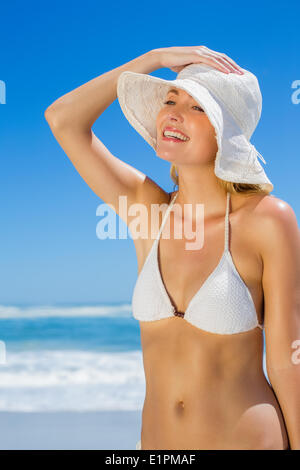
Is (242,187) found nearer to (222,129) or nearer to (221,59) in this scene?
(222,129)

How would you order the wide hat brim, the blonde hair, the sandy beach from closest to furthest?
the wide hat brim < the blonde hair < the sandy beach

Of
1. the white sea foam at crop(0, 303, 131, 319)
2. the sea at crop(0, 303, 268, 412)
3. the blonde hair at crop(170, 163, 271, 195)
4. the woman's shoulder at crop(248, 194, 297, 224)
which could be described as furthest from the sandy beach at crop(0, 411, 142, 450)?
the white sea foam at crop(0, 303, 131, 319)

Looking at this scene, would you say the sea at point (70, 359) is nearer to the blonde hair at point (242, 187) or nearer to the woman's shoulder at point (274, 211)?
the blonde hair at point (242, 187)

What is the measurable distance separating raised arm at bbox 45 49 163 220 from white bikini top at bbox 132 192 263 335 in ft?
1.66

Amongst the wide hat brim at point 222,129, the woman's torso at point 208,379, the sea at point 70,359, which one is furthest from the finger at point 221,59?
the sea at point 70,359

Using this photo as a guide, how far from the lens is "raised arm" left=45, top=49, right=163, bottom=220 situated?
265cm

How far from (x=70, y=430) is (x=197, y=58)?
17.9ft

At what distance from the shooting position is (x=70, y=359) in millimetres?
12500

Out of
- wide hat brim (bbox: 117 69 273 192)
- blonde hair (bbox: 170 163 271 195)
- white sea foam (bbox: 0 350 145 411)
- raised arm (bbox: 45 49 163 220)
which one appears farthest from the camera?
white sea foam (bbox: 0 350 145 411)

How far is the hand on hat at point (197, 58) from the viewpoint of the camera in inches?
95.6

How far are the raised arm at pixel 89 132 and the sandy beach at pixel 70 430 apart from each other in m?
4.30

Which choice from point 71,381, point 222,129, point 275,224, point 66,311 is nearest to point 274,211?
point 275,224

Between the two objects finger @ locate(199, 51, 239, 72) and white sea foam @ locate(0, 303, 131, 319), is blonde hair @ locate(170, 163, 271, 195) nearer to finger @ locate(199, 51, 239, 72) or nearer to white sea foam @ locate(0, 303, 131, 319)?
finger @ locate(199, 51, 239, 72)
